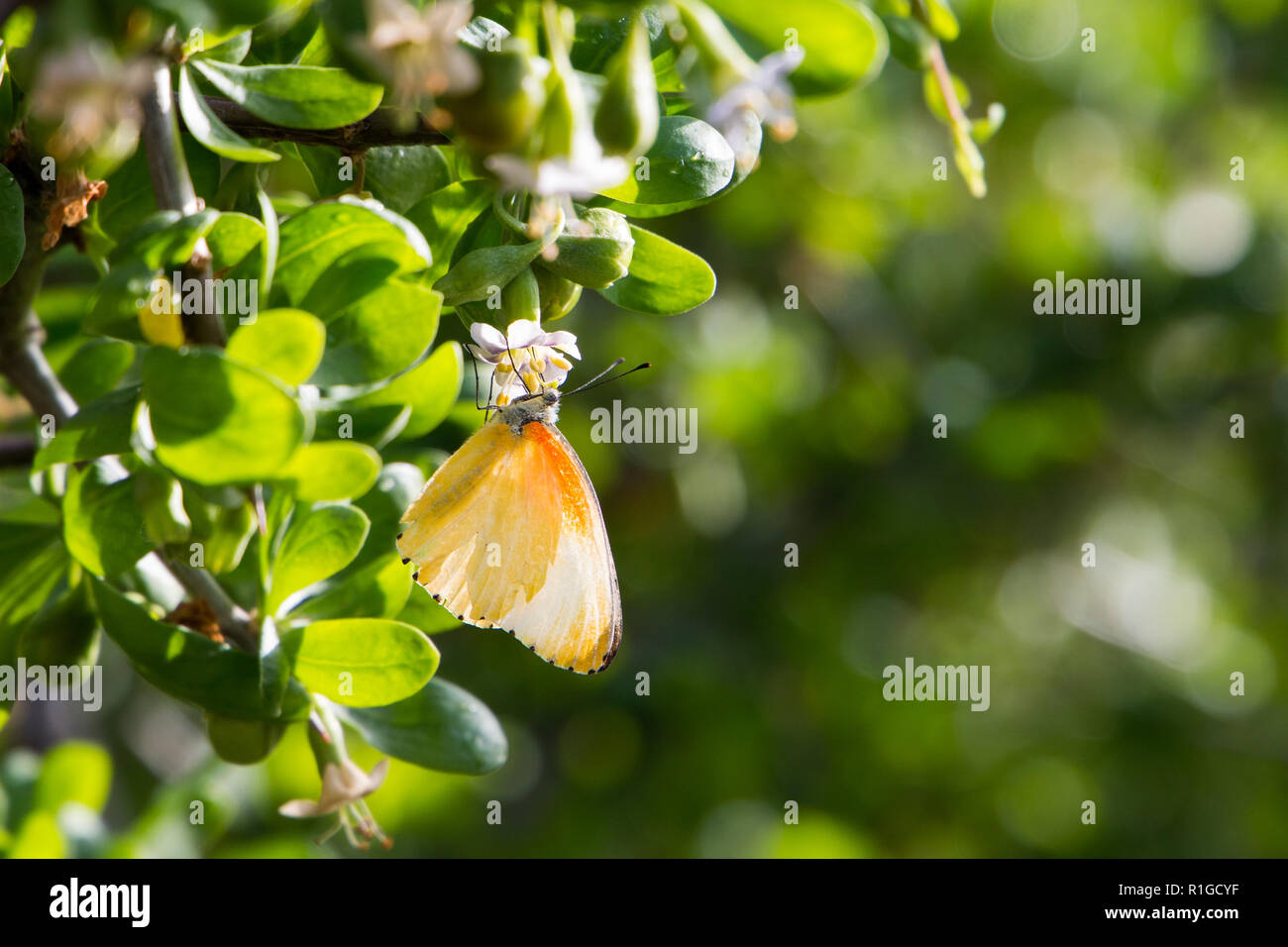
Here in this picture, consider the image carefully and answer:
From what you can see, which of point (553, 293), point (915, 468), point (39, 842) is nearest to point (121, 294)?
point (553, 293)

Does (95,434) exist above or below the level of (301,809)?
above

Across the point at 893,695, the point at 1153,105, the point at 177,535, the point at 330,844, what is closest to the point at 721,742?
the point at 893,695

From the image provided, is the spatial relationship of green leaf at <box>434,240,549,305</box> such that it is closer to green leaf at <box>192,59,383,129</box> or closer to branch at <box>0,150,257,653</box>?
green leaf at <box>192,59,383,129</box>

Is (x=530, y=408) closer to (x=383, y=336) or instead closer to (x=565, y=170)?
(x=383, y=336)

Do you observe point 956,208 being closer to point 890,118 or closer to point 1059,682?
point 890,118

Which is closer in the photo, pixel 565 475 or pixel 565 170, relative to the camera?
pixel 565 170

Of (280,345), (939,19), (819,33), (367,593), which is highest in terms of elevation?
(939,19)
